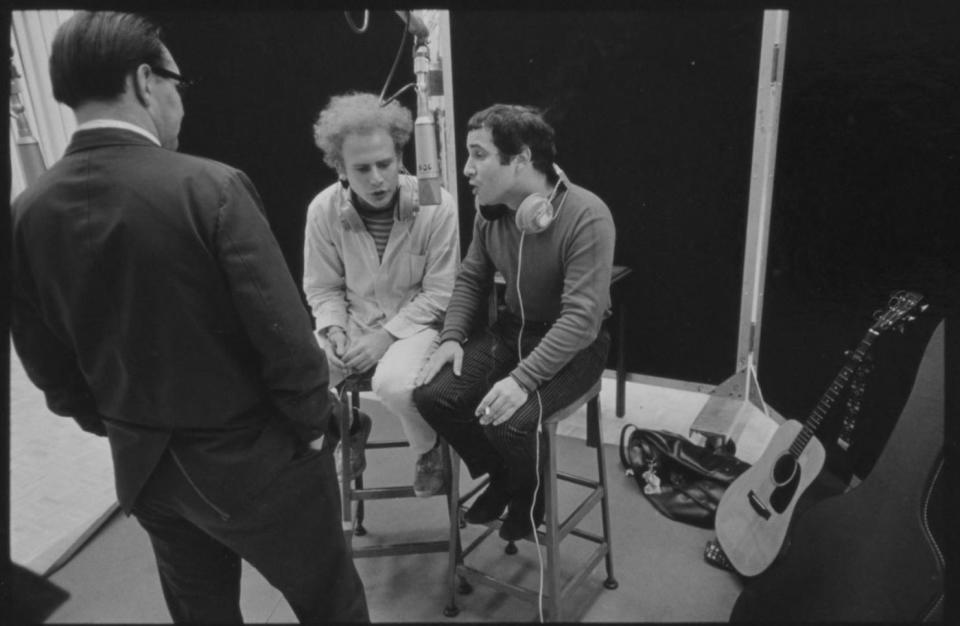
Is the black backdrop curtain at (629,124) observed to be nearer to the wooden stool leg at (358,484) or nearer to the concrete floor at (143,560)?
the concrete floor at (143,560)

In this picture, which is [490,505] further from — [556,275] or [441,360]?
[556,275]

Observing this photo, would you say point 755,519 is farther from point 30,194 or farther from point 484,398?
point 30,194

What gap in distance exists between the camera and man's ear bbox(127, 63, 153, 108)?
2.83ft

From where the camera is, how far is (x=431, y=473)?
1.64m

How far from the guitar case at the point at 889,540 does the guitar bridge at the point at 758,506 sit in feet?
1.13

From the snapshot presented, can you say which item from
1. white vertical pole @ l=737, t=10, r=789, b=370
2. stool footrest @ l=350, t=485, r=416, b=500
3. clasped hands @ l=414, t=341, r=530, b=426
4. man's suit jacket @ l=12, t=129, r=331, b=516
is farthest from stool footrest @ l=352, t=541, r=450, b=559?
white vertical pole @ l=737, t=10, r=789, b=370

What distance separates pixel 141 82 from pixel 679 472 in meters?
1.78

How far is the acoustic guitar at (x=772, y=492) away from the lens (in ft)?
4.99

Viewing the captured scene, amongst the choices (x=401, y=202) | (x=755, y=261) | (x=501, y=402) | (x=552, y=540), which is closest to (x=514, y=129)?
(x=401, y=202)

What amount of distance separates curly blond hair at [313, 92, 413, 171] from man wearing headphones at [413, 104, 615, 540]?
0.62 ft

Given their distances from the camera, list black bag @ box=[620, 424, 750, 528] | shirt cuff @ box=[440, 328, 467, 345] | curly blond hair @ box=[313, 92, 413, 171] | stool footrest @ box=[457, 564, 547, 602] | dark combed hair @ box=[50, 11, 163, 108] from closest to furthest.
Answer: dark combed hair @ box=[50, 11, 163, 108]
stool footrest @ box=[457, 564, 547, 602]
curly blond hair @ box=[313, 92, 413, 171]
shirt cuff @ box=[440, 328, 467, 345]
black bag @ box=[620, 424, 750, 528]

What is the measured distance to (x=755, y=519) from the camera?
162 centimetres

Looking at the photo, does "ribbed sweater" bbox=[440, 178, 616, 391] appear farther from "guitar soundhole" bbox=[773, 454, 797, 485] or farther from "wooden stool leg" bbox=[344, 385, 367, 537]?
"guitar soundhole" bbox=[773, 454, 797, 485]

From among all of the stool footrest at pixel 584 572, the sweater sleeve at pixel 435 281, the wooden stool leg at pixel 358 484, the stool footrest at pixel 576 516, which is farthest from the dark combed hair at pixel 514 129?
the stool footrest at pixel 584 572
